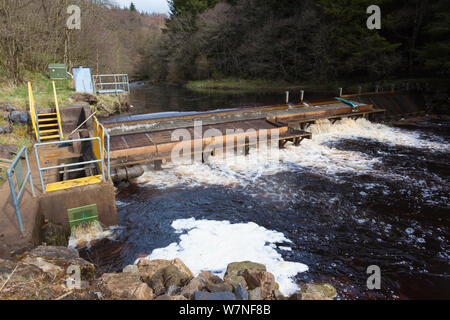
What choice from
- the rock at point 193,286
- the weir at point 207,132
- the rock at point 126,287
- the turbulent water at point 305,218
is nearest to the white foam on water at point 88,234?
the turbulent water at point 305,218

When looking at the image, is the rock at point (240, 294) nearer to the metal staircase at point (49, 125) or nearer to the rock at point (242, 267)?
the rock at point (242, 267)

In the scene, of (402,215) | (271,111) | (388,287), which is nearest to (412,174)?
(402,215)

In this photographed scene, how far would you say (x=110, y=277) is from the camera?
445 cm

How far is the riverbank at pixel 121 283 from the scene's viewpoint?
12.7 ft

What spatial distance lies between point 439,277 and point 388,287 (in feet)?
3.76

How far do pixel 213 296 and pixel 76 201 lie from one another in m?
3.99

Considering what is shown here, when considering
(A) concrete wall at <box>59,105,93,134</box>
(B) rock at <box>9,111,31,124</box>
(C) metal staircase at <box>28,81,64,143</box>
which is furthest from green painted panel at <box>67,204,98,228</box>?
(B) rock at <box>9,111,31,124</box>

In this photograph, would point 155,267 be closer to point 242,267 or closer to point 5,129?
point 242,267

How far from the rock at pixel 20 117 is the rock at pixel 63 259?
8.00 m

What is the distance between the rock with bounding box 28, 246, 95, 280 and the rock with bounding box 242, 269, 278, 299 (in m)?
2.49

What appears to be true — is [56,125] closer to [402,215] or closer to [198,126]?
[198,126]

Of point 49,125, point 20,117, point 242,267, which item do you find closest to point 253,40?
point 49,125

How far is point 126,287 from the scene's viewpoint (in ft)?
13.9

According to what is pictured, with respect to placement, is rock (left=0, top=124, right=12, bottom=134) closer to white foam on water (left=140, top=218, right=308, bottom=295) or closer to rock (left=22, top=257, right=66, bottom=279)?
white foam on water (left=140, top=218, right=308, bottom=295)
